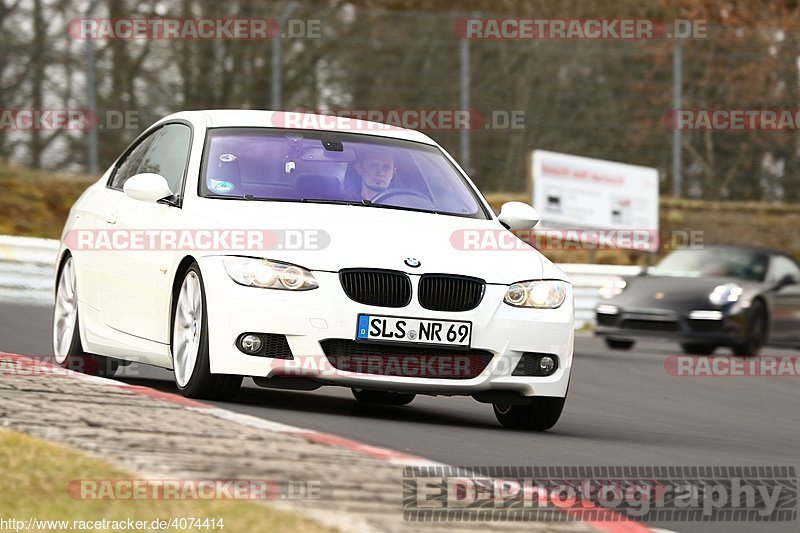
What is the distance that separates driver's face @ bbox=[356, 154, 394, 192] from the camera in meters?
9.47

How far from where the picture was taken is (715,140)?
24.7m

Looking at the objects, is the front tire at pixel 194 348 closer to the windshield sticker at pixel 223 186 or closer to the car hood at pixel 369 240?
the car hood at pixel 369 240

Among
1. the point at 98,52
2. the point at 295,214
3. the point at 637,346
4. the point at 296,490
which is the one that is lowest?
the point at 637,346

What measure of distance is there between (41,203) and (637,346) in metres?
8.23

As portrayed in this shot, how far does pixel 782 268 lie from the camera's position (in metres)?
20.2

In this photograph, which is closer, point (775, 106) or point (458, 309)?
point (458, 309)

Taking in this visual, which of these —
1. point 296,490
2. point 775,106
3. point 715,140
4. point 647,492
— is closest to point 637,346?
point 715,140

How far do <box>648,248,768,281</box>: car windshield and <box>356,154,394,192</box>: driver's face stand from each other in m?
10.5

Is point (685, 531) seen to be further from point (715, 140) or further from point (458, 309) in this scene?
point (715, 140)

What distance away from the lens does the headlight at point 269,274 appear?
832 cm

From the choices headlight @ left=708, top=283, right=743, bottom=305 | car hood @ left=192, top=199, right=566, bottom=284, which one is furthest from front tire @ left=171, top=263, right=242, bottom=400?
headlight @ left=708, top=283, right=743, bottom=305

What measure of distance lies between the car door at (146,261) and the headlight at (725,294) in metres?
10.1

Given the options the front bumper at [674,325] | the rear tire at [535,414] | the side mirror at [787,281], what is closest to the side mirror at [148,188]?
the rear tire at [535,414]

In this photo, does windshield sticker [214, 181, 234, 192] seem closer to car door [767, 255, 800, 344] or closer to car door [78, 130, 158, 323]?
car door [78, 130, 158, 323]
